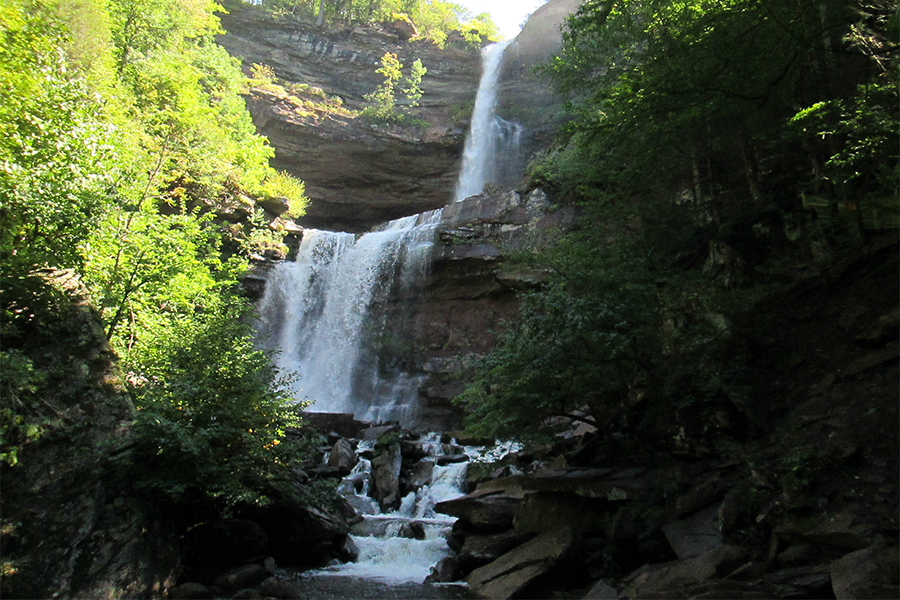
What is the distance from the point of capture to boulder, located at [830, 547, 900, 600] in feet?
14.2

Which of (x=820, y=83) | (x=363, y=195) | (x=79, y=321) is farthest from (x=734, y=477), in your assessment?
(x=363, y=195)

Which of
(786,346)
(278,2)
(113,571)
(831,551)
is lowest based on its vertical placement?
(113,571)

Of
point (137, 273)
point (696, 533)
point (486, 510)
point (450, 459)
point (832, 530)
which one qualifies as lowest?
point (486, 510)

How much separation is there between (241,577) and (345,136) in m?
26.6

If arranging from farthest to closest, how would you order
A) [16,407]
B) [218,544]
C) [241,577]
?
[218,544] → [241,577] → [16,407]

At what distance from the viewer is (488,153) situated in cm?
3219

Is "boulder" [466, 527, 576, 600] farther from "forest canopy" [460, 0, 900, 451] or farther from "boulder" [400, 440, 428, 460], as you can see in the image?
"boulder" [400, 440, 428, 460]

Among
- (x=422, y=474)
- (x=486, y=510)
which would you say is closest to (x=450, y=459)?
(x=422, y=474)

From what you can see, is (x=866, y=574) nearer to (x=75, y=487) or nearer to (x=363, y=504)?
(x=75, y=487)

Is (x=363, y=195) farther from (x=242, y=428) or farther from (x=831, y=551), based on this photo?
(x=831, y=551)

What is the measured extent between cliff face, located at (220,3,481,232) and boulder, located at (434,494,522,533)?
77.6 ft

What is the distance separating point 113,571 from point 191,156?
15.5m

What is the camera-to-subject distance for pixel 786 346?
26.1 ft

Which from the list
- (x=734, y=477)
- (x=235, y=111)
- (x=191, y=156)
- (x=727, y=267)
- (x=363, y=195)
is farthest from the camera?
(x=363, y=195)
